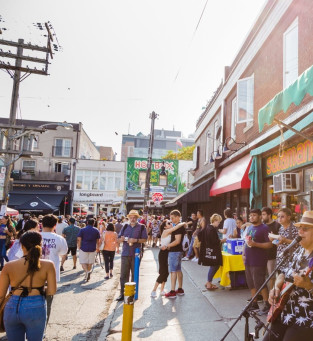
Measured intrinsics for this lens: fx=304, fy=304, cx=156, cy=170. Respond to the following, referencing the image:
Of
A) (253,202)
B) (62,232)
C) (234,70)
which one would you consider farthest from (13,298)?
(234,70)

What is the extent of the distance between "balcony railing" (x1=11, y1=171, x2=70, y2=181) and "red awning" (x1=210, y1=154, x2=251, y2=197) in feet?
84.3

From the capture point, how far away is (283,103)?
4453 mm

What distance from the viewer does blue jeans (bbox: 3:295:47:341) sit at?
9.27ft

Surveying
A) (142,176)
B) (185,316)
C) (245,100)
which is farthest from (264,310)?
(142,176)

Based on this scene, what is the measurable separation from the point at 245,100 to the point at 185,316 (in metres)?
7.09

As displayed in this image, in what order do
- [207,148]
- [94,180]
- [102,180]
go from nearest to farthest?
[207,148]
[94,180]
[102,180]

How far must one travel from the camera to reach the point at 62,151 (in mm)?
35688

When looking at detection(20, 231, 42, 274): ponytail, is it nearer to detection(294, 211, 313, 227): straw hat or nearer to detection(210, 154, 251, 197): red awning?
detection(294, 211, 313, 227): straw hat

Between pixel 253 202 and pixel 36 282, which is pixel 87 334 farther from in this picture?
pixel 253 202

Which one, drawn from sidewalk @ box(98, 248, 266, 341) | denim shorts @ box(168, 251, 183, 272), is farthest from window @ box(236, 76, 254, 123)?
sidewalk @ box(98, 248, 266, 341)

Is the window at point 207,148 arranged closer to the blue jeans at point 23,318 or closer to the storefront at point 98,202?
the blue jeans at point 23,318

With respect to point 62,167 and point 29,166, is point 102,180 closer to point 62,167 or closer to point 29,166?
point 62,167

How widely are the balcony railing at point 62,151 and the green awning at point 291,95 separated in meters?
32.8

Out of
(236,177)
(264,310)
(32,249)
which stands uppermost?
(236,177)
